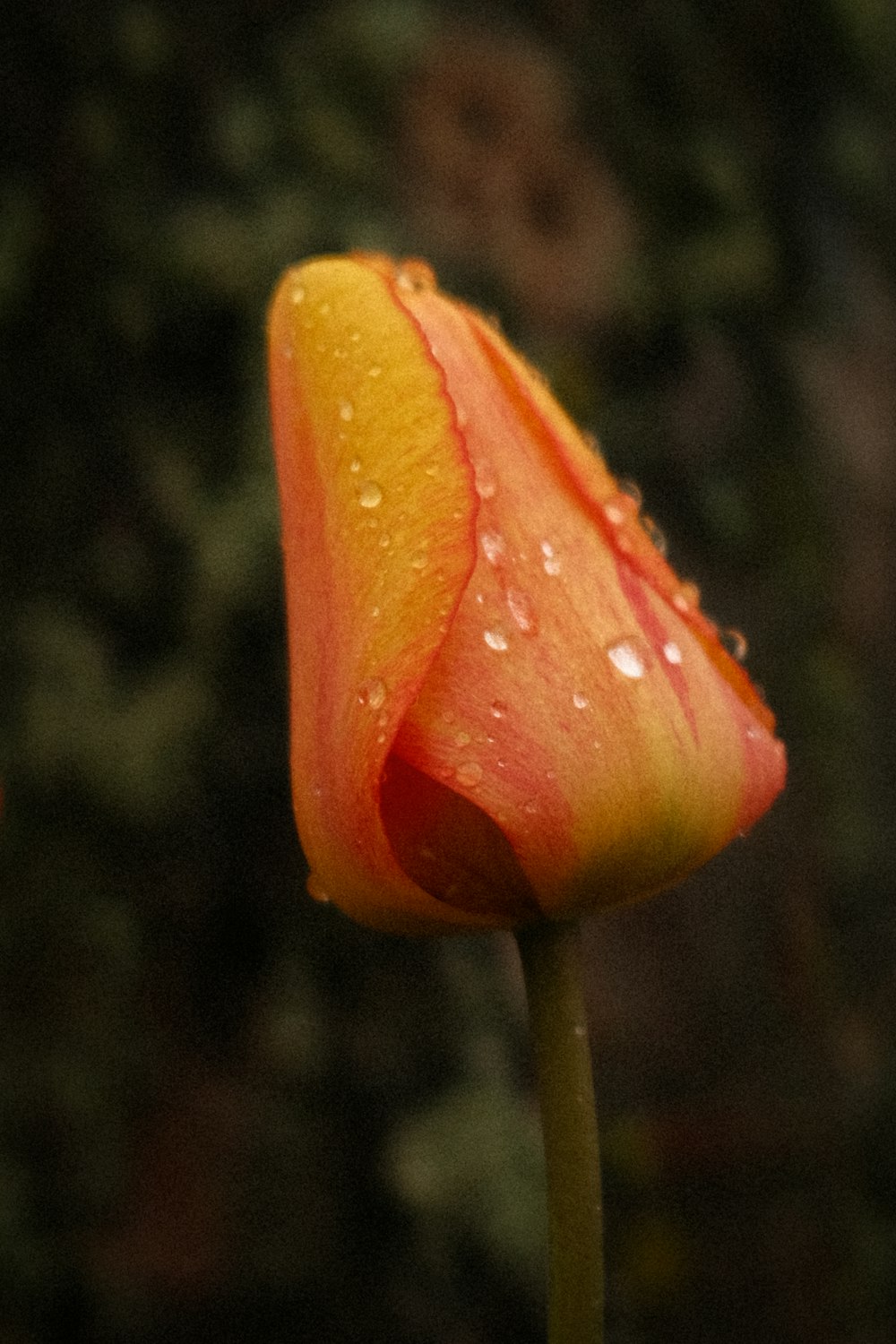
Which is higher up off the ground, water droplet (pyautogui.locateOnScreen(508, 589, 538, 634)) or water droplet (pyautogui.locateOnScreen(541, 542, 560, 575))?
water droplet (pyautogui.locateOnScreen(541, 542, 560, 575))

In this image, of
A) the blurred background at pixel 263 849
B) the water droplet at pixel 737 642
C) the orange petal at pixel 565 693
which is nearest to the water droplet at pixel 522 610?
the orange petal at pixel 565 693

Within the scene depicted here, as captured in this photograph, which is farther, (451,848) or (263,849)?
(263,849)

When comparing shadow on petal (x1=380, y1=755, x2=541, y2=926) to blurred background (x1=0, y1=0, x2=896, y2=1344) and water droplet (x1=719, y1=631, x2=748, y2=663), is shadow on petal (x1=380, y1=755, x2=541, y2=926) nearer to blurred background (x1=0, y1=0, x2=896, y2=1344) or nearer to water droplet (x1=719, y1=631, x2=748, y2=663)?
water droplet (x1=719, y1=631, x2=748, y2=663)

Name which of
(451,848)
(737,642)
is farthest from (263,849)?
(451,848)

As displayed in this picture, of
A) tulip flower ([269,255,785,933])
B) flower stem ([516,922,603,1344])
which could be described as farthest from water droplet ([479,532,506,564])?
flower stem ([516,922,603,1344])

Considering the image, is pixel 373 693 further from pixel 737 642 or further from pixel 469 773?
pixel 737 642

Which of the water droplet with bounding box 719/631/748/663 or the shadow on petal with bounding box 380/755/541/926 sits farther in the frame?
the water droplet with bounding box 719/631/748/663

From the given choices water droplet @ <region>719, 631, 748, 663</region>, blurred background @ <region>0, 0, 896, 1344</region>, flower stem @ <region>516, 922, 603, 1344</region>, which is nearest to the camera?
flower stem @ <region>516, 922, 603, 1344</region>

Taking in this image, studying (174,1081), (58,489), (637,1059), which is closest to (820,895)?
(637,1059)
